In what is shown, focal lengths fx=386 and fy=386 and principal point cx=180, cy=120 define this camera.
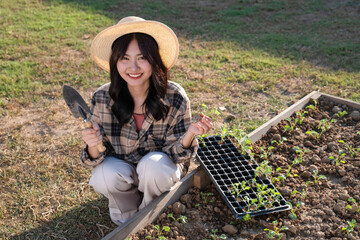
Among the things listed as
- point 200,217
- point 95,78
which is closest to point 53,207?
point 200,217

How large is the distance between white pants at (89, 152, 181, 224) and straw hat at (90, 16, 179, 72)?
0.67 m

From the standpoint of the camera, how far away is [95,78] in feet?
16.0

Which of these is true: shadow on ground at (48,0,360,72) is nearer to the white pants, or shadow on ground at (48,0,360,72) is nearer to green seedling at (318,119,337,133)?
green seedling at (318,119,337,133)

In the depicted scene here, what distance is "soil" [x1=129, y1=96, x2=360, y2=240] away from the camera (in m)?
2.46

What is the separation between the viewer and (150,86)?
261cm

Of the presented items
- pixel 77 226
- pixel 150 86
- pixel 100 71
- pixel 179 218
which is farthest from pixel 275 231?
pixel 100 71

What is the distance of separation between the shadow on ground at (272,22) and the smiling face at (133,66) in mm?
3517

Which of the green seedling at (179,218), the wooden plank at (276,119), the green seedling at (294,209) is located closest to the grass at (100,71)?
the wooden plank at (276,119)

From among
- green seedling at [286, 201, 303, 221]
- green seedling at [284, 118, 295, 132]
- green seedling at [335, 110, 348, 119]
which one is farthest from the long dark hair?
green seedling at [335, 110, 348, 119]

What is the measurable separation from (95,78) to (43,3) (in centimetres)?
354

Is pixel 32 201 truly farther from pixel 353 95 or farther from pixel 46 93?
pixel 353 95

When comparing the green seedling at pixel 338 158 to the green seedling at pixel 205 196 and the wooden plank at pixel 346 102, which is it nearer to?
the wooden plank at pixel 346 102

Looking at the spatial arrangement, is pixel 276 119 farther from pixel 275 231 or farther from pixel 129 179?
pixel 129 179

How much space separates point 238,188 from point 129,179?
2.55 feet
